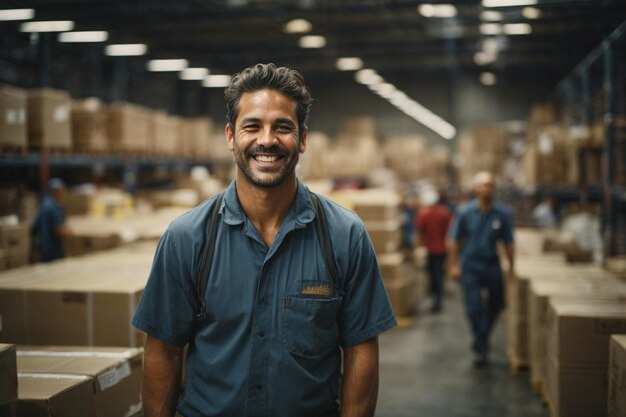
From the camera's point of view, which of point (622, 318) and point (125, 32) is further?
point (125, 32)

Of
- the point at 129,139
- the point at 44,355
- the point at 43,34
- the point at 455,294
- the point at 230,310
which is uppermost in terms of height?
the point at 43,34

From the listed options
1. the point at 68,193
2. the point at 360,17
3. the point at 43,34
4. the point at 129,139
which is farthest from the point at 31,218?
the point at 360,17

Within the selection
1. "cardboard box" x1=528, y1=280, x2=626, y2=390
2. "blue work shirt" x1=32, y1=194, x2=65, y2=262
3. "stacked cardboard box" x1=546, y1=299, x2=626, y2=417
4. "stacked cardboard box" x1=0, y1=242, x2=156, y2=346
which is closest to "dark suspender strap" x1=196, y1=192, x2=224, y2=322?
"stacked cardboard box" x1=0, y1=242, x2=156, y2=346

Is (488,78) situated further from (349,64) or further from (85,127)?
(85,127)

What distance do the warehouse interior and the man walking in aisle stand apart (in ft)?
0.73

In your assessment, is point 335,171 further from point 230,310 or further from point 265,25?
point 230,310

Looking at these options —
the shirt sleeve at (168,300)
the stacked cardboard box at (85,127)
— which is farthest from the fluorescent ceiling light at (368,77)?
the shirt sleeve at (168,300)

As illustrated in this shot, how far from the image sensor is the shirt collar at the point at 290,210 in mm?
2320

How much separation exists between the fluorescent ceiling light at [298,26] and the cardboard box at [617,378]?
39.4 ft

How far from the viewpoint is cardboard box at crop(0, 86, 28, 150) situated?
22.5 feet

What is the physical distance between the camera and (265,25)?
14.4 m

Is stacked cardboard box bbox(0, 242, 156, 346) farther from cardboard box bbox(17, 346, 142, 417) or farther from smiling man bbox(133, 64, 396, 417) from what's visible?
smiling man bbox(133, 64, 396, 417)

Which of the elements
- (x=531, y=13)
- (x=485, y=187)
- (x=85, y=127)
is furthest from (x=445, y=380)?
(x=531, y=13)

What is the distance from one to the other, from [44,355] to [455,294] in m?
9.72
